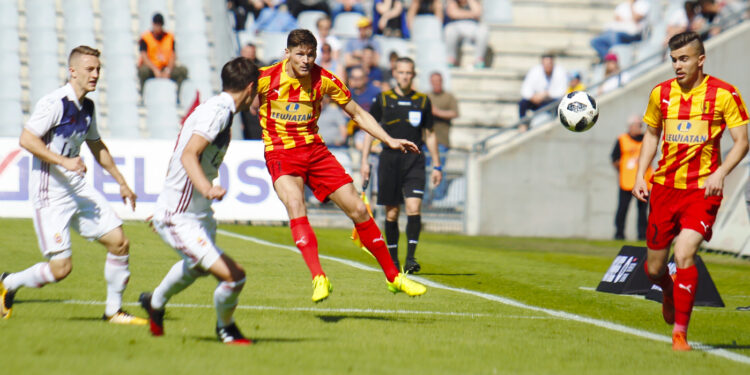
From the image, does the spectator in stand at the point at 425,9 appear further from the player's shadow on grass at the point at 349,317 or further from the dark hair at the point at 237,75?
the dark hair at the point at 237,75

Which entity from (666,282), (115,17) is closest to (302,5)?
(115,17)

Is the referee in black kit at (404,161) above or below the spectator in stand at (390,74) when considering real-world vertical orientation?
below

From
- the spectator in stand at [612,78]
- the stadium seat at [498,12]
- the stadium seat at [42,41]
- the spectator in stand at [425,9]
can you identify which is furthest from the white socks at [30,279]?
the stadium seat at [498,12]

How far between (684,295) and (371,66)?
42.7 ft

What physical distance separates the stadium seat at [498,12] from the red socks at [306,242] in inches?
668

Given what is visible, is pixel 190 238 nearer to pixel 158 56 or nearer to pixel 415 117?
pixel 415 117

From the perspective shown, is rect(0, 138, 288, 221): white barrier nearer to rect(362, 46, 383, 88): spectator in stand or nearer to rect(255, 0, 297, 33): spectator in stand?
rect(362, 46, 383, 88): spectator in stand

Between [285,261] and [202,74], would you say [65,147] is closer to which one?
[285,261]

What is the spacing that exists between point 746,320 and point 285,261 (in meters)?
5.29

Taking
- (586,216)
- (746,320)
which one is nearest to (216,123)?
(746,320)

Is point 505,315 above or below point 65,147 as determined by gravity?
below

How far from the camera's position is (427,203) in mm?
19297

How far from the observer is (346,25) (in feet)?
74.7

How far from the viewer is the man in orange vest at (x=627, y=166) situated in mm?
19125
